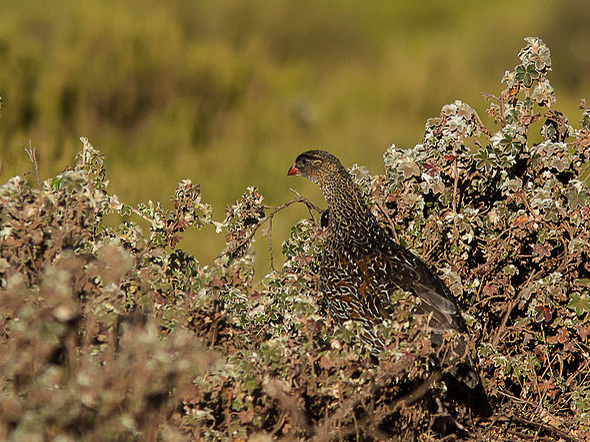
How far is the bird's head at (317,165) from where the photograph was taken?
204 inches

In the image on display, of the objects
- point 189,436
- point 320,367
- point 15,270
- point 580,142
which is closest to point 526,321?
point 580,142

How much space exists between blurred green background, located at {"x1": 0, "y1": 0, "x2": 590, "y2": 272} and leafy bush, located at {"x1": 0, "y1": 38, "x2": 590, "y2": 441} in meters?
2.54

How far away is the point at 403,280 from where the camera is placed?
14.4 feet

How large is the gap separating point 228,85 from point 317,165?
6949 millimetres

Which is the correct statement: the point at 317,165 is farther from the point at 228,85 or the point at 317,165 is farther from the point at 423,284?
the point at 228,85

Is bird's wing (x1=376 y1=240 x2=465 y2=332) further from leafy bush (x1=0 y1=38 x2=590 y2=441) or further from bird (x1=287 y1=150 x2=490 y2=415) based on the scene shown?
leafy bush (x1=0 y1=38 x2=590 y2=441)

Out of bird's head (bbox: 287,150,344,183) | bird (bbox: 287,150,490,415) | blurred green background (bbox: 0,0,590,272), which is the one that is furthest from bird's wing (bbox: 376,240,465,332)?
blurred green background (bbox: 0,0,590,272)

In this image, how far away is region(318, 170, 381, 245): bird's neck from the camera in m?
4.75

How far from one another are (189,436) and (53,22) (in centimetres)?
1023

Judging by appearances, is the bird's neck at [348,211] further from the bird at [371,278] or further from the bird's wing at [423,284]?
the bird's wing at [423,284]

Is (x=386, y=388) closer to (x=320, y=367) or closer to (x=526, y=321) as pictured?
(x=320, y=367)

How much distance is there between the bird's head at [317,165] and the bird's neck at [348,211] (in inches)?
2.5

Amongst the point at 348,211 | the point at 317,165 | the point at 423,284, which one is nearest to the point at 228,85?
the point at 317,165

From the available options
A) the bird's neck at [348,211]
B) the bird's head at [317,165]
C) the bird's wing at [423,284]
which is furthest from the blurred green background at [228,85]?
the bird's wing at [423,284]
